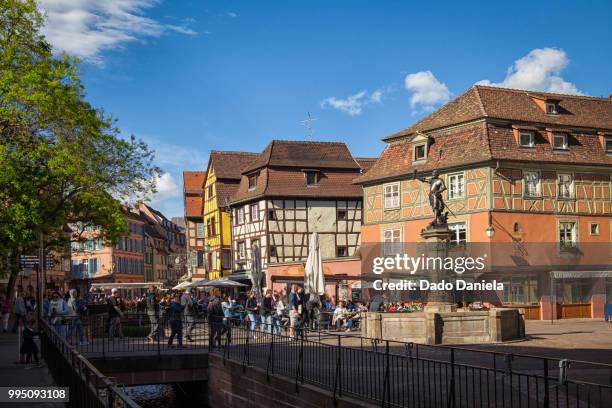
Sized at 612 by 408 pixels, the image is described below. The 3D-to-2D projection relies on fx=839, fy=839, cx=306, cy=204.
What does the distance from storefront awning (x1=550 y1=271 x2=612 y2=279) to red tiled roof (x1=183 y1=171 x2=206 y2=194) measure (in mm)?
44503

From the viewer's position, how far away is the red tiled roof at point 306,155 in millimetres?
56469

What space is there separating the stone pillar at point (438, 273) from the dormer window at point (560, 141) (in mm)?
19773

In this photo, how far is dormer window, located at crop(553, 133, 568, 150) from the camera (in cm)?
4222

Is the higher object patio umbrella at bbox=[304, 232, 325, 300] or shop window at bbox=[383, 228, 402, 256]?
shop window at bbox=[383, 228, 402, 256]

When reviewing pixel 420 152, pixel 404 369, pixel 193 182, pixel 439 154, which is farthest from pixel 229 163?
pixel 404 369

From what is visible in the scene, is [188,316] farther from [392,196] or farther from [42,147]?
[392,196]

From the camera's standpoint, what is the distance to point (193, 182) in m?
79.0

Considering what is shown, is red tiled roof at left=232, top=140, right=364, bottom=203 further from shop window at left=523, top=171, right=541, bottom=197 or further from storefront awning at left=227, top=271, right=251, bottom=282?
shop window at left=523, top=171, right=541, bottom=197

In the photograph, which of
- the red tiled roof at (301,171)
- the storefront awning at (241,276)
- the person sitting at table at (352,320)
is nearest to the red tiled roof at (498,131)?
the red tiled roof at (301,171)

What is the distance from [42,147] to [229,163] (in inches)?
1352

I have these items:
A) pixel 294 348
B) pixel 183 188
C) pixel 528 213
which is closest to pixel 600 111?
pixel 528 213

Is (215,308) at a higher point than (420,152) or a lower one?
lower

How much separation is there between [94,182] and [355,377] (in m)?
23.1

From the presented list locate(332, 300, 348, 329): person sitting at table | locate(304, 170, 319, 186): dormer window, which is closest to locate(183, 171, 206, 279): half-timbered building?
locate(304, 170, 319, 186): dormer window
